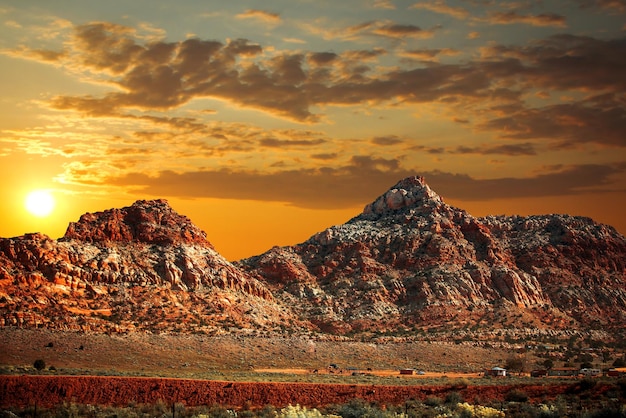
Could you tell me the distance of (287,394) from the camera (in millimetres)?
57562

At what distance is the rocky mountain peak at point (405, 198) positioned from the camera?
143 meters

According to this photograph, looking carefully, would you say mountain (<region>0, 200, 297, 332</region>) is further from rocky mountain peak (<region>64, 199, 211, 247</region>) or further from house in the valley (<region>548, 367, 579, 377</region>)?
house in the valley (<region>548, 367, 579, 377</region>)

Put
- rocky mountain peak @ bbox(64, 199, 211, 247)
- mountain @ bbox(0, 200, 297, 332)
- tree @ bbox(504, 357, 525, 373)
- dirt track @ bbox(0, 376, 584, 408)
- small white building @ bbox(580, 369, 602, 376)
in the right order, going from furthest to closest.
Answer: rocky mountain peak @ bbox(64, 199, 211, 247), mountain @ bbox(0, 200, 297, 332), tree @ bbox(504, 357, 525, 373), small white building @ bbox(580, 369, 602, 376), dirt track @ bbox(0, 376, 584, 408)

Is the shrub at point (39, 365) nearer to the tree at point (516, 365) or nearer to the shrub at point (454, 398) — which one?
the shrub at point (454, 398)

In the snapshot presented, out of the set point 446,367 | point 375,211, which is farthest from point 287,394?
point 375,211

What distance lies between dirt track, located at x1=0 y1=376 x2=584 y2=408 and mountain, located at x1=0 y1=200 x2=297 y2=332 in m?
28.3

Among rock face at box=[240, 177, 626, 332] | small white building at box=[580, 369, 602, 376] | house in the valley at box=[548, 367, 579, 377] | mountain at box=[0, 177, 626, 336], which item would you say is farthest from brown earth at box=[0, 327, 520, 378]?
rock face at box=[240, 177, 626, 332]

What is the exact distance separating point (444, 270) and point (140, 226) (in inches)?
1842

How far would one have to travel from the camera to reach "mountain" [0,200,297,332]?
88062 millimetres

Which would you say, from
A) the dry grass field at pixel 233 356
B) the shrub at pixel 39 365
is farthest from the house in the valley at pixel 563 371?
the shrub at pixel 39 365

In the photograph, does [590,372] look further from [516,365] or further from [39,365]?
[39,365]

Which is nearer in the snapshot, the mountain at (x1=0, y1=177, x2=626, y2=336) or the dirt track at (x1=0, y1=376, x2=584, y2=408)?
the dirt track at (x1=0, y1=376, x2=584, y2=408)

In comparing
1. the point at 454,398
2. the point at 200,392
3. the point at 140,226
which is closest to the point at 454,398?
the point at 454,398

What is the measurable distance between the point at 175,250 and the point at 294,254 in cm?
3158
